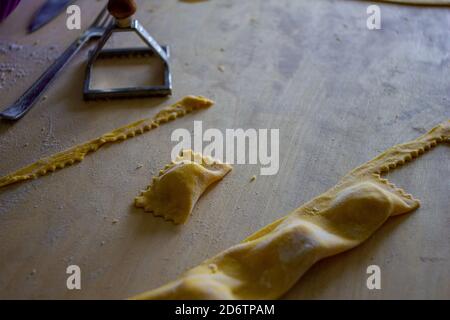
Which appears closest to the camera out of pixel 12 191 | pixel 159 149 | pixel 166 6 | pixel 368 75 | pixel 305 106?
pixel 12 191

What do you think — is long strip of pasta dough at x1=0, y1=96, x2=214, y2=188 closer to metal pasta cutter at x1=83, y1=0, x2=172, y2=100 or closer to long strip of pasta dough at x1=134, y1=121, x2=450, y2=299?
metal pasta cutter at x1=83, y1=0, x2=172, y2=100

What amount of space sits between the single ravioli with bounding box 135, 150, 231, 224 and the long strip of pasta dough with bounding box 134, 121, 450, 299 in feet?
0.54

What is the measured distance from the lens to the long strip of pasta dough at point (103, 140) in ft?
4.39

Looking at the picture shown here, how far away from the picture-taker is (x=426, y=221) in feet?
3.96

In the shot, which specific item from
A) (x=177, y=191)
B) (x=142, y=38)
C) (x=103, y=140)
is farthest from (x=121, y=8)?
(x=177, y=191)

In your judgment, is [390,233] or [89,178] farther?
[89,178]

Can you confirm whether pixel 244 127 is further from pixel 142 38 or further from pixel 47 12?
pixel 47 12

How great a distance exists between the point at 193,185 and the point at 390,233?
0.48m

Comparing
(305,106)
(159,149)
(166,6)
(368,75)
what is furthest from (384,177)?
(166,6)

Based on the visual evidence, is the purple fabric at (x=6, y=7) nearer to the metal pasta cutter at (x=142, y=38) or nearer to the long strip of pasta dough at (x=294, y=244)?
the metal pasta cutter at (x=142, y=38)

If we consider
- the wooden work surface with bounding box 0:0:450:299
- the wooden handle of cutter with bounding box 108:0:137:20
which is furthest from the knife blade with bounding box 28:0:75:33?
the wooden handle of cutter with bounding box 108:0:137:20

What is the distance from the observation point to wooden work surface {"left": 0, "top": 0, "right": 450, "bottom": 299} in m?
1.12

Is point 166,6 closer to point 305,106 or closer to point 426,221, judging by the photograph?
point 305,106

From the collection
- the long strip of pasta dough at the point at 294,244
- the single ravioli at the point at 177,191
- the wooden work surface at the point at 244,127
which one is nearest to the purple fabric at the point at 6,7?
the wooden work surface at the point at 244,127
